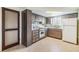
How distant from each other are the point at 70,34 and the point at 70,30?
0.22 meters

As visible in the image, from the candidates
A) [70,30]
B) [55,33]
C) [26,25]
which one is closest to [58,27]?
[55,33]

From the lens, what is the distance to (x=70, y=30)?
5.38 metres

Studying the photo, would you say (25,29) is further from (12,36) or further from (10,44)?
(10,44)

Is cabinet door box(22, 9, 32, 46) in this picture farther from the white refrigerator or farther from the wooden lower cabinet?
the wooden lower cabinet

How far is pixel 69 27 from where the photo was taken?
5.45 meters

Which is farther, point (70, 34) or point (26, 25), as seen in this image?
point (70, 34)

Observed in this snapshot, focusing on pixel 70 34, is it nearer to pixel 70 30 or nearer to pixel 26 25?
pixel 70 30

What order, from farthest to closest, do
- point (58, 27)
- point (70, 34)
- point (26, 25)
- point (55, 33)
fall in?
point (58, 27), point (55, 33), point (70, 34), point (26, 25)

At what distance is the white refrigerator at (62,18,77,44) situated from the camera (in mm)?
5139

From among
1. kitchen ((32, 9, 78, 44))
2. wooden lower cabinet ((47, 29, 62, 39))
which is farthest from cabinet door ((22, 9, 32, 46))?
wooden lower cabinet ((47, 29, 62, 39))

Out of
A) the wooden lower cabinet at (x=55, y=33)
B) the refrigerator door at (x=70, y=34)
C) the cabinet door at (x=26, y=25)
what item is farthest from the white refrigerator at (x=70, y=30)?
the cabinet door at (x=26, y=25)

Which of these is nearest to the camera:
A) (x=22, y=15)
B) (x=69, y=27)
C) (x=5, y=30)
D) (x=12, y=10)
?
(x=5, y=30)

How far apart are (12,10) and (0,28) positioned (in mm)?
1085
